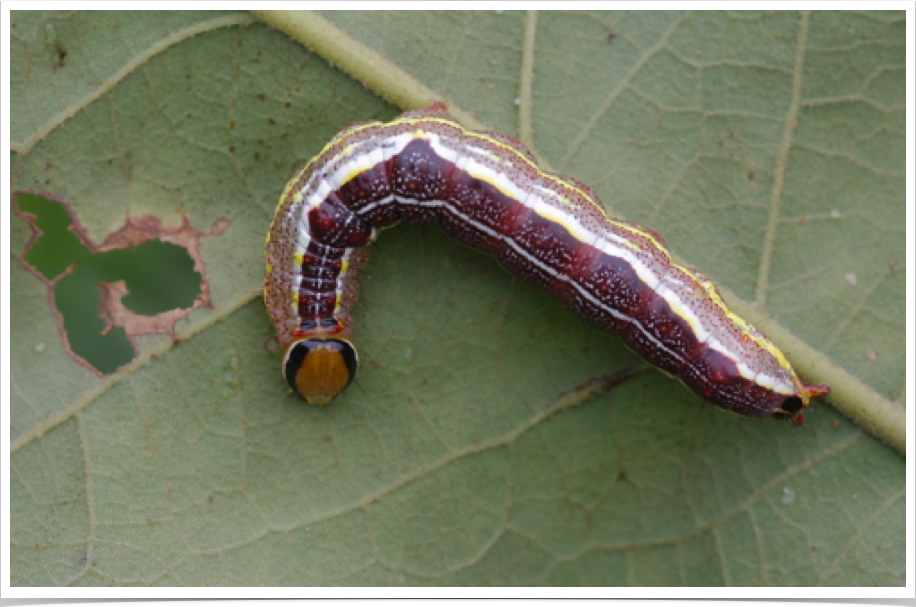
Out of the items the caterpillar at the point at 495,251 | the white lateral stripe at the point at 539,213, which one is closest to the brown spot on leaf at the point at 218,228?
the caterpillar at the point at 495,251

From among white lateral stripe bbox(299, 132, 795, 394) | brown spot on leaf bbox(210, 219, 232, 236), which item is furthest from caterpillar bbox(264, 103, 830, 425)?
brown spot on leaf bbox(210, 219, 232, 236)

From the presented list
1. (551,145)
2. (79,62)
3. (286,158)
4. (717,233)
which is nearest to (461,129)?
(551,145)

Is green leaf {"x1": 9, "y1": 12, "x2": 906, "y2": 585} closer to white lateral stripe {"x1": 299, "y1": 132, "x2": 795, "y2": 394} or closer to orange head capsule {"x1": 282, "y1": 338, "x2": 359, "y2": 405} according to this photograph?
orange head capsule {"x1": 282, "y1": 338, "x2": 359, "y2": 405}

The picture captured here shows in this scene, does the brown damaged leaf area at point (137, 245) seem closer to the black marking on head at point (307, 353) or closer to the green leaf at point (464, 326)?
the green leaf at point (464, 326)

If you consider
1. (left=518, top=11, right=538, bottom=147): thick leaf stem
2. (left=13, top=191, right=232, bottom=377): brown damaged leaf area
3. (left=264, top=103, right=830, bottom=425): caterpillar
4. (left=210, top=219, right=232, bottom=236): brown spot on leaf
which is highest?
(left=518, top=11, right=538, bottom=147): thick leaf stem

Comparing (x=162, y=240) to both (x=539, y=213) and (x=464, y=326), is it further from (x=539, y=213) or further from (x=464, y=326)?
(x=539, y=213)

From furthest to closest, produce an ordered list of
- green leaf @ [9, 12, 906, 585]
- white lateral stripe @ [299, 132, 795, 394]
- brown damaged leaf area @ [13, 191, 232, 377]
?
brown damaged leaf area @ [13, 191, 232, 377], green leaf @ [9, 12, 906, 585], white lateral stripe @ [299, 132, 795, 394]

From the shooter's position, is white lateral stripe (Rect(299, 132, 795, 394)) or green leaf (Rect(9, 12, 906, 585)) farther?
green leaf (Rect(9, 12, 906, 585))

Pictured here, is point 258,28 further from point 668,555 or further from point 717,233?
point 668,555
